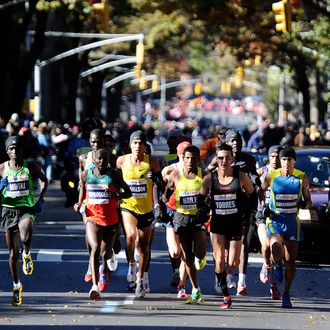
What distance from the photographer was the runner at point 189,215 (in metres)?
13.8

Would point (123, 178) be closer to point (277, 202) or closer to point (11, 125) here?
point (277, 202)

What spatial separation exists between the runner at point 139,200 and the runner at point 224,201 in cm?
116

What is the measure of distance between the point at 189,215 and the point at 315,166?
5672 mm

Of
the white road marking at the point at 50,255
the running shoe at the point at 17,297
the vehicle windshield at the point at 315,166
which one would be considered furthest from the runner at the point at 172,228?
the vehicle windshield at the point at 315,166

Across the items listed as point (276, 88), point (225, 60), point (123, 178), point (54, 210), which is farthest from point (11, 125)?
point (276, 88)

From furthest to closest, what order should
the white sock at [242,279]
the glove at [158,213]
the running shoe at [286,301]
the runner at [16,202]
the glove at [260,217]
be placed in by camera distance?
the white sock at [242,279]
the glove at [158,213]
the glove at [260,217]
the runner at [16,202]
the running shoe at [286,301]

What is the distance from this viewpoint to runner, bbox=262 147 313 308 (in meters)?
13.7

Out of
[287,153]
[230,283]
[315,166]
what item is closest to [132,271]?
[230,283]

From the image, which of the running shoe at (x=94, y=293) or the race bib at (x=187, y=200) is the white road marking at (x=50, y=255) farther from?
the race bib at (x=187, y=200)

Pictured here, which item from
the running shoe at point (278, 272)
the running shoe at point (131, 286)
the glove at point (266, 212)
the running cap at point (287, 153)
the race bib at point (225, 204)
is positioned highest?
the running cap at point (287, 153)

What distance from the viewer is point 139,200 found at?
14617mm

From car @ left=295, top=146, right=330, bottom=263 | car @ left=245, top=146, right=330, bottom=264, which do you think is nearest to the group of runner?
car @ left=245, top=146, right=330, bottom=264

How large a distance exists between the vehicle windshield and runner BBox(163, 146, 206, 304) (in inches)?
211

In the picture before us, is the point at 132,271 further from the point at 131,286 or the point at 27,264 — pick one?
the point at 27,264
